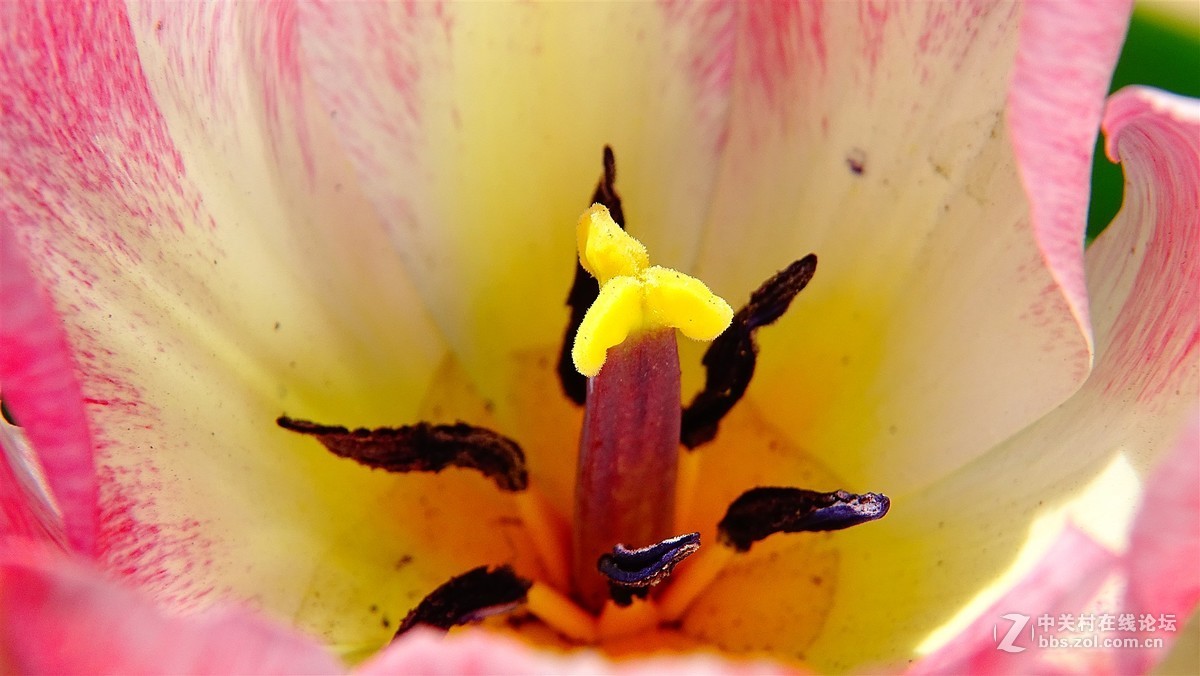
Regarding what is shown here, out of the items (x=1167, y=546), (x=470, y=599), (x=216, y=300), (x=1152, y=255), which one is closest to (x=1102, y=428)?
(x=1152, y=255)

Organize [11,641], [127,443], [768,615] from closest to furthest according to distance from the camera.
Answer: [11,641], [127,443], [768,615]

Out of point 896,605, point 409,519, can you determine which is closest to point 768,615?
point 896,605

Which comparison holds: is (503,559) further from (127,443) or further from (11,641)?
(11,641)

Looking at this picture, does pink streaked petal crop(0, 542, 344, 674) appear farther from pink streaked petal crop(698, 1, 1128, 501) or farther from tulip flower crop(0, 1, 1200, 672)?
pink streaked petal crop(698, 1, 1128, 501)

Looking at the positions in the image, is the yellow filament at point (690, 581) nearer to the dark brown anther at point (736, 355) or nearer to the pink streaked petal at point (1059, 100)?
the dark brown anther at point (736, 355)

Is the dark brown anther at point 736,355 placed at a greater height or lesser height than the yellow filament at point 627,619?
greater

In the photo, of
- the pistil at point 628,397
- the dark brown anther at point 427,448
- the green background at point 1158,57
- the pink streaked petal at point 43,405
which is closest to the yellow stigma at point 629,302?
the pistil at point 628,397

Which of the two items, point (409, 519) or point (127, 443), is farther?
point (409, 519)

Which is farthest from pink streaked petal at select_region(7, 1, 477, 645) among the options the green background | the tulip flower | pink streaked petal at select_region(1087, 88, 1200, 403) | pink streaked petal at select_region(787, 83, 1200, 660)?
the green background

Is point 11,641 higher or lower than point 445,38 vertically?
lower
